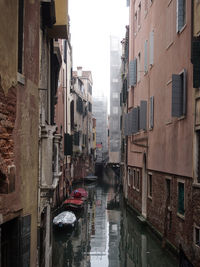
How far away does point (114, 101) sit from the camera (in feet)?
171

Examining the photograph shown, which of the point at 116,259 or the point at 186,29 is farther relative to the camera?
the point at 116,259

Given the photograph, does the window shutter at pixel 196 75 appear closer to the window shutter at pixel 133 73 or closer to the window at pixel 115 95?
the window shutter at pixel 133 73

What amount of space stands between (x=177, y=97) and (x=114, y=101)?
130 feet

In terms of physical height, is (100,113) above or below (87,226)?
above

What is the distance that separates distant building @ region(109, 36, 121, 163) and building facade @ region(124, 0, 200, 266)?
78.9ft

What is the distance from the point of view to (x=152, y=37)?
18625 mm

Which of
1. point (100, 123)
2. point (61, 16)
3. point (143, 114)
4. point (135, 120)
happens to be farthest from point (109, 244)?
point (100, 123)

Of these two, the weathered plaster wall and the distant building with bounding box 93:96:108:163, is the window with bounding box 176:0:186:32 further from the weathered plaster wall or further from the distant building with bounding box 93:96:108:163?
the distant building with bounding box 93:96:108:163

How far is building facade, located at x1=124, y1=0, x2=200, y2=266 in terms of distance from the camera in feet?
40.0

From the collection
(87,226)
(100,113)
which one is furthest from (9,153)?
(100,113)

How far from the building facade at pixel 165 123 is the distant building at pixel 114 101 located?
2405 centimetres

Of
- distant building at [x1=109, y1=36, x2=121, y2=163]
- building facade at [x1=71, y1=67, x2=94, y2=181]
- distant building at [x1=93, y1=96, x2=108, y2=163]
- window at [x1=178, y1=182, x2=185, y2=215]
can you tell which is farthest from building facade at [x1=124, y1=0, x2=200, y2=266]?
distant building at [x1=93, y1=96, x2=108, y2=163]

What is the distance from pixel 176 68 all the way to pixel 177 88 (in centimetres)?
126

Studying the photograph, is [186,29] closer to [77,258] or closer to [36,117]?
[36,117]
